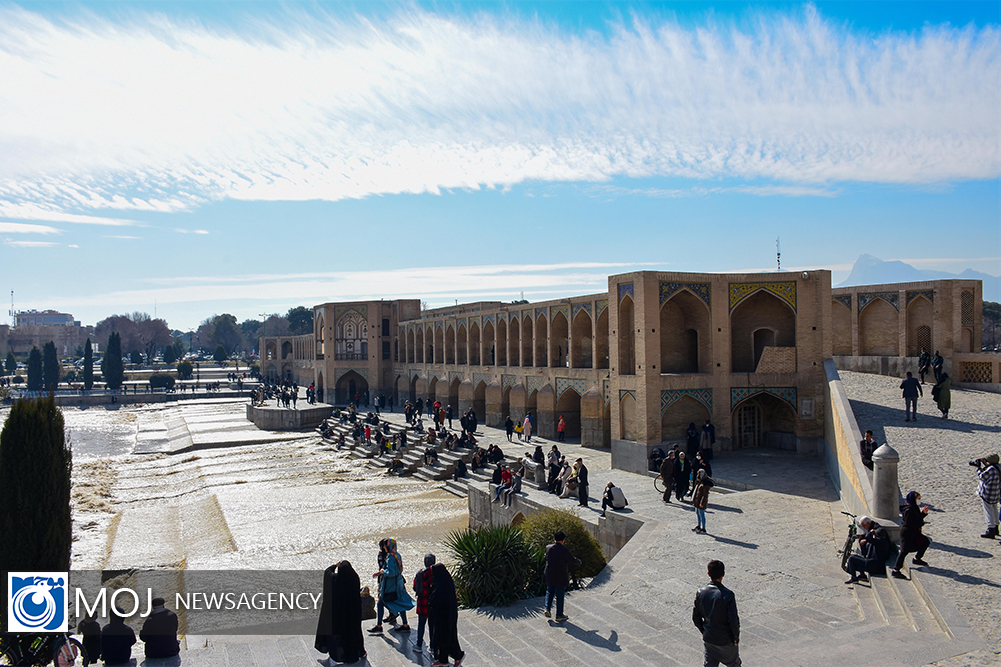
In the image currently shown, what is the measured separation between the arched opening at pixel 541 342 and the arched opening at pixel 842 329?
963 centimetres

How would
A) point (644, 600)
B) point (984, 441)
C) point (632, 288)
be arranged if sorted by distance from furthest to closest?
point (632, 288), point (984, 441), point (644, 600)

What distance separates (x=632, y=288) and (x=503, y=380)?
35.1 feet

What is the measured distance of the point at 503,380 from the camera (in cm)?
2655

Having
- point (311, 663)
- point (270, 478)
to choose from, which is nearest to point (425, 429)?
point (270, 478)

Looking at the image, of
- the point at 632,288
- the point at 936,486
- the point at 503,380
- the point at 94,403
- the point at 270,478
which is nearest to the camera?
the point at 936,486

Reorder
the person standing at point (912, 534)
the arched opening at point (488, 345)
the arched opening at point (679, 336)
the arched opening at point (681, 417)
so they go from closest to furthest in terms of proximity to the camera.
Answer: the person standing at point (912, 534)
the arched opening at point (681, 417)
the arched opening at point (679, 336)
the arched opening at point (488, 345)

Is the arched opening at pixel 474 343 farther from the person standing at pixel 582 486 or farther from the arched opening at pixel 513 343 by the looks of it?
the person standing at pixel 582 486

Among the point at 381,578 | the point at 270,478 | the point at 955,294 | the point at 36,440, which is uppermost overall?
the point at 955,294

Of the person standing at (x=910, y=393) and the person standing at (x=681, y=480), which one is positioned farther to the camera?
the person standing at (x=910, y=393)

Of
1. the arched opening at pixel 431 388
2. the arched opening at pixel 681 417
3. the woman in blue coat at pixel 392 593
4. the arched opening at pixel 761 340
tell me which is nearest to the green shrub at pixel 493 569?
the woman in blue coat at pixel 392 593

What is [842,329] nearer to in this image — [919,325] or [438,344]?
[919,325]

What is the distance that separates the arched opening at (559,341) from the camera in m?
23.3

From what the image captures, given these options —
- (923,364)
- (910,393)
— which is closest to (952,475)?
(910,393)

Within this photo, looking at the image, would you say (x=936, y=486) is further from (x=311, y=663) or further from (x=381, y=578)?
(x=311, y=663)
